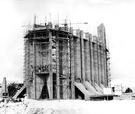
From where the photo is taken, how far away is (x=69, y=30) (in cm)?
8256

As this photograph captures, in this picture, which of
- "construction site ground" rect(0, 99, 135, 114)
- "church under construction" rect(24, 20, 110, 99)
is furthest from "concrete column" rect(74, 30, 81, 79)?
"construction site ground" rect(0, 99, 135, 114)

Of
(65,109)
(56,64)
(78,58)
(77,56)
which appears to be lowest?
(65,109)

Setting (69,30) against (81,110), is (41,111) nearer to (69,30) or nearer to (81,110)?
(81,110)

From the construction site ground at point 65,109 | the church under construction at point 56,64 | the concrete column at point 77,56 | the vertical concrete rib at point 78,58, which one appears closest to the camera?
the construction site ground at point 65,109

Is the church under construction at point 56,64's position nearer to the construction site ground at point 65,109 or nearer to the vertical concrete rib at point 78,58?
the vertical concrete rib at point 78,58

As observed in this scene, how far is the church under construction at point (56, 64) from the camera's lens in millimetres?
74250

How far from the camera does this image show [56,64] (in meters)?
74.6

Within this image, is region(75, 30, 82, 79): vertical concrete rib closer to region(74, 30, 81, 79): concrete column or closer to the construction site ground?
region(74, 30, 81, 79): concrete column

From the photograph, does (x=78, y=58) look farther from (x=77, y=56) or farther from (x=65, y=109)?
(x=65, y=109)

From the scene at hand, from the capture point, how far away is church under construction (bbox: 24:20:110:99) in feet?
244

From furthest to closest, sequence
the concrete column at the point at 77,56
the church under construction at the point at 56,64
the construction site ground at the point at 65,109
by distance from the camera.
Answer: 1. the concrete column at the point at 77,56
2. the church under construction at the point at 56,64
3. the construction site ground at the point at 65,109

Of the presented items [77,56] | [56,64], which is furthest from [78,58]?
[56,64]

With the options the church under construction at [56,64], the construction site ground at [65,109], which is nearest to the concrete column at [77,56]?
the church under construction at [56,64]

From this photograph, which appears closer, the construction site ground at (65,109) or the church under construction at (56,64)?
the construction site ground at (65,109)
